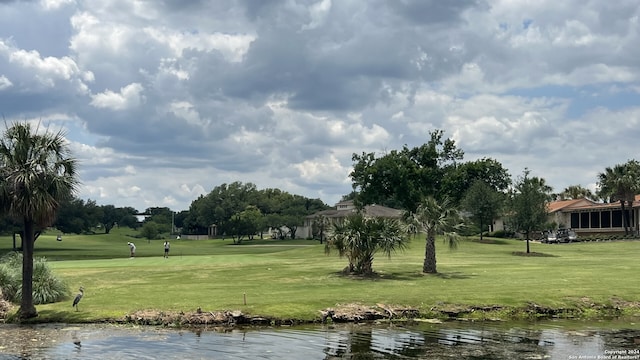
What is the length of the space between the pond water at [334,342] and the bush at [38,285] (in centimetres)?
447

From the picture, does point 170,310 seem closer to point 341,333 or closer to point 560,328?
point 341,333

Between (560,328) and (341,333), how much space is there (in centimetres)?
840

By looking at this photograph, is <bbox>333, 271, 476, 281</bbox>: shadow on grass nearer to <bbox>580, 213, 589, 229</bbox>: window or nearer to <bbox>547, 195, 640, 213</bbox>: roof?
<bbox>547, 195, 640, 213</bbox>: roof

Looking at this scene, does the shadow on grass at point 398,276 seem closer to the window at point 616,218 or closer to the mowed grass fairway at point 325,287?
the mowed grass fairway at point 325,287

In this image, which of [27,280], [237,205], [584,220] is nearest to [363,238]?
[27,280]

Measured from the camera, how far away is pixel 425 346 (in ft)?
69.9

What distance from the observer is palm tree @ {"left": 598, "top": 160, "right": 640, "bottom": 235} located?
295ft

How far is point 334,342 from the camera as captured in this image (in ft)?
72.7

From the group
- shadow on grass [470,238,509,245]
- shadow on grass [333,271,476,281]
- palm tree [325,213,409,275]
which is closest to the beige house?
shadow on grass [470,238,509,245]

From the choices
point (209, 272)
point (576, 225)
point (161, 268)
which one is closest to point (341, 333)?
point (209, 272)

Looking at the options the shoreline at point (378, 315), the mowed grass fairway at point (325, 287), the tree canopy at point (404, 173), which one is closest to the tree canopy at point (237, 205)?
the tree canopy at point (404, 173)

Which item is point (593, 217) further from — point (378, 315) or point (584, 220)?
point (378, 315)

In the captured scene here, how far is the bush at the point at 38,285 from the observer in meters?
30.2

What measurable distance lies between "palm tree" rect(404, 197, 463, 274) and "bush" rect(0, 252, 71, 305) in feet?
67.0
